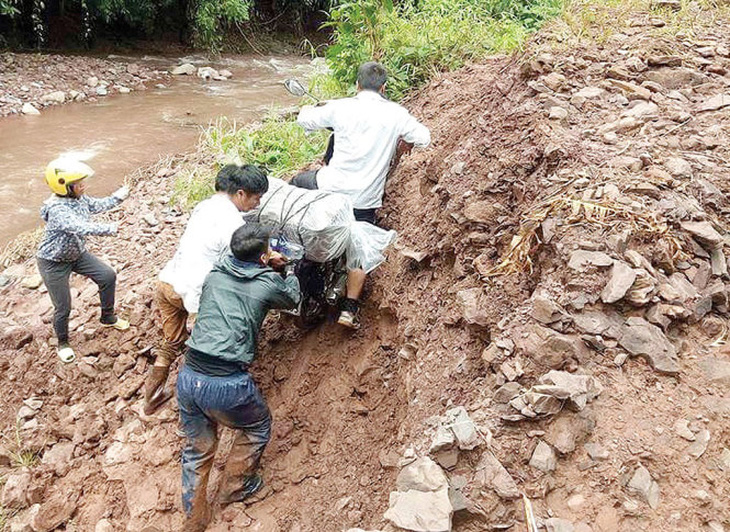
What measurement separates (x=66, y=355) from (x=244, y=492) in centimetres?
194

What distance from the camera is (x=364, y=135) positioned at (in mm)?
3748

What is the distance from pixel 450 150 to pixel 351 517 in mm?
2559

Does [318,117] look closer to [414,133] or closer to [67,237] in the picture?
[414,133]

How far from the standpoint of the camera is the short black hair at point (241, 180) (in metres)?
3.19

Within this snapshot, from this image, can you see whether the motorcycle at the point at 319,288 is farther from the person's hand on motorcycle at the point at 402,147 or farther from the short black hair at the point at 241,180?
the short black hair at the point at 241,180

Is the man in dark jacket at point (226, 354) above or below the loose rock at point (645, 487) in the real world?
below

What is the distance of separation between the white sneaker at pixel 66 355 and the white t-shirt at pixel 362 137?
2.22 meters

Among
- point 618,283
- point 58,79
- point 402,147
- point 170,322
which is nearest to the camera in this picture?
point 618,283

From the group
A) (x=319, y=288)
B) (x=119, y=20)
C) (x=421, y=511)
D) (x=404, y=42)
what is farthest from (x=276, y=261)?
(x=119, y=20)

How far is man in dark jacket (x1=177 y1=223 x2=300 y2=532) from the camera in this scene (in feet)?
9.53

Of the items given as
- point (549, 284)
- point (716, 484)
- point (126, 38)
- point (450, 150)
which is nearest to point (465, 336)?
point (549, 284)

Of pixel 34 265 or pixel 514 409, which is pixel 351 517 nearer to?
pixel 514 409

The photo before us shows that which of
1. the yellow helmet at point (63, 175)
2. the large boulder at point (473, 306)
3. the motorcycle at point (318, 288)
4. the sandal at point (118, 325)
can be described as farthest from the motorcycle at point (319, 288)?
the yellow helmet at point (63, 175)

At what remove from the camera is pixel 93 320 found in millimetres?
4598
